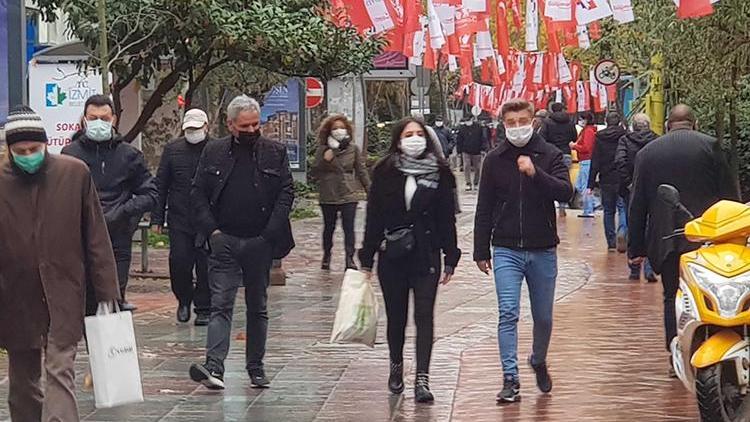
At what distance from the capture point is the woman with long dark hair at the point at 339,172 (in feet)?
55.7

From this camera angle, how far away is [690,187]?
9.80 meters

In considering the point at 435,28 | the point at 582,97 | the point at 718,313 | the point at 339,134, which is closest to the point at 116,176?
the point at 718,313

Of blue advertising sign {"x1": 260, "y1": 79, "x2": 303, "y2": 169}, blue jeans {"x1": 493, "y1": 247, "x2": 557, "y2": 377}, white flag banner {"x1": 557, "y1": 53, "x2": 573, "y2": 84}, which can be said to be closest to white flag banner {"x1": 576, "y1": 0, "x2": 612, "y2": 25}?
blue jeans {"x1": 493, "y1": 247, "x2": 557, "y2": 377}

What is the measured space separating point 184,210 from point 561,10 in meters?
7.01

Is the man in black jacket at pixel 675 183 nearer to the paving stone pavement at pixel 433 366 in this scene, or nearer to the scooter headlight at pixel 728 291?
the paving stone pavement at pixel 433 366

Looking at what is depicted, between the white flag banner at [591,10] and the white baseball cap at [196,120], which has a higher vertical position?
the white flag banner at [591,10]

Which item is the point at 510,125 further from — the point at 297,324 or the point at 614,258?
the point at 614,258

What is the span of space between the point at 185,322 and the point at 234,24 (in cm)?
317

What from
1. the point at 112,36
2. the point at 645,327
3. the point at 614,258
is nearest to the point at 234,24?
the point at 112,36

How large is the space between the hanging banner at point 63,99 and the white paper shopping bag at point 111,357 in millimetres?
7789

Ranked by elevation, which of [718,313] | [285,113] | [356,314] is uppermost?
[285,113]

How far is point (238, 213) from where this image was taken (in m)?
9.38

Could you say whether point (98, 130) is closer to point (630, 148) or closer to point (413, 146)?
point (413, 146)

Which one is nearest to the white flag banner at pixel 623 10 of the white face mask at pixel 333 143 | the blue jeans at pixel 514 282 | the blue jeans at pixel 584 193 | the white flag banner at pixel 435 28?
the white face mask at pixel 333 143
